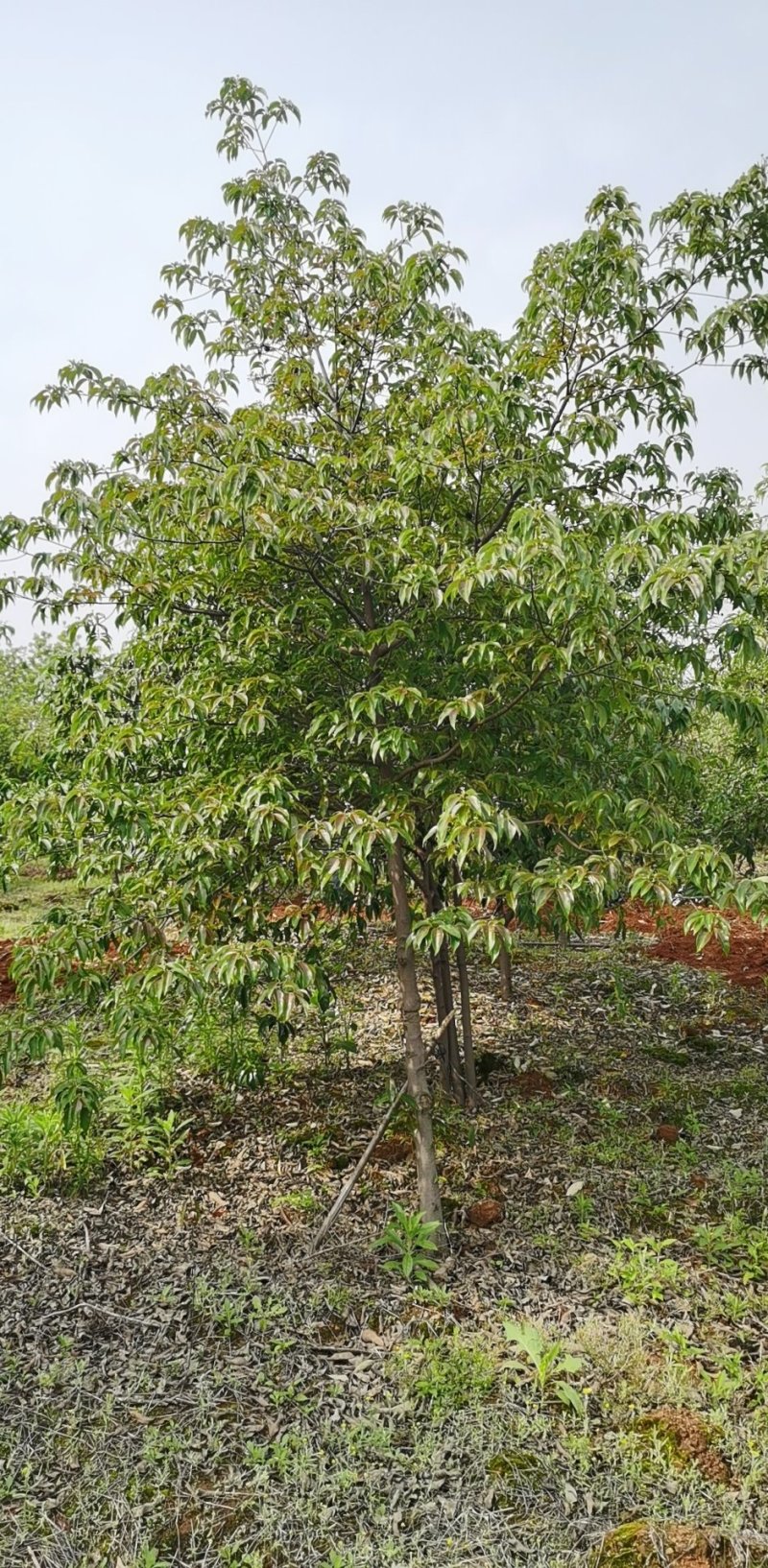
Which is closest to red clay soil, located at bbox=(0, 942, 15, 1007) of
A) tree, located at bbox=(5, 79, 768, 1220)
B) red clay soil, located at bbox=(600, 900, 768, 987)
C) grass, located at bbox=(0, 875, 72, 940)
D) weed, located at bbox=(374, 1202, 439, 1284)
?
grass, located at bbox=(0, 875, 72, 940)

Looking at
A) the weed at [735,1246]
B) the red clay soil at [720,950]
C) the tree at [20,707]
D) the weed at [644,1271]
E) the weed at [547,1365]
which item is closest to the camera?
the weed at [547,1365]

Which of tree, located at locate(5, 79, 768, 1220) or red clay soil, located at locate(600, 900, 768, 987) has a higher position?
tree, located at locate(5, 79, 768, 1220)

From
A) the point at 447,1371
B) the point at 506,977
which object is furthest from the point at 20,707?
the point at 447,1371

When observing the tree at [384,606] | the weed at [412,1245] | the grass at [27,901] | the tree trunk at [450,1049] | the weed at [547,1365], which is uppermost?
the tree at [384,606]

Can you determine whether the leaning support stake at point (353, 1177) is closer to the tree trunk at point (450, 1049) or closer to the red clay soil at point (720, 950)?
the tree trunk at point (450, 1049)

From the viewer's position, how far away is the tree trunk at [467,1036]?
12.9 ft

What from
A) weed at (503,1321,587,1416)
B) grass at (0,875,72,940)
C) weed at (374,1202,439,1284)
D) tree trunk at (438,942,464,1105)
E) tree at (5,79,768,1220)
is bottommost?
weed at (503,1321,587,1416)

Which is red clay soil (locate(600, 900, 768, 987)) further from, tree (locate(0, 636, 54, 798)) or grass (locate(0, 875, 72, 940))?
grass (locate(0, 875, 72, 940))

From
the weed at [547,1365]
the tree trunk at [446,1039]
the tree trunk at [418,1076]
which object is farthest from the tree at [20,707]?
the weed at [547,1365]

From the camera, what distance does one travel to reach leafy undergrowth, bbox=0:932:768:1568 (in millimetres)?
2123

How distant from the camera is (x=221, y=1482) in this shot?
87.4 inches

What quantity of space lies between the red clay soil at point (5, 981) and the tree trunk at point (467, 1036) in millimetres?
3023

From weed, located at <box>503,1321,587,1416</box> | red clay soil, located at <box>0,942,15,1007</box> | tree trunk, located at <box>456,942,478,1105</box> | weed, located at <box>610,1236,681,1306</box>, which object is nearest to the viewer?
weed, located at <box>503,1321,587,1416</box>

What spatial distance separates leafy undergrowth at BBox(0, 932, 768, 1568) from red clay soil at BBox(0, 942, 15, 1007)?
1141 millimetres
